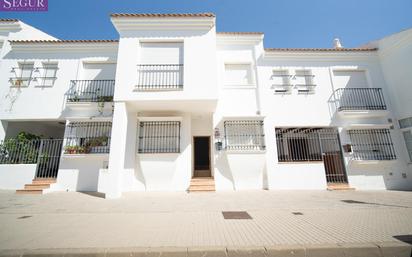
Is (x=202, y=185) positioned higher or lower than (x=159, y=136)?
lower

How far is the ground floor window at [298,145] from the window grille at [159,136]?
5309mm

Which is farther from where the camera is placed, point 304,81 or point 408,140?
point 304,81

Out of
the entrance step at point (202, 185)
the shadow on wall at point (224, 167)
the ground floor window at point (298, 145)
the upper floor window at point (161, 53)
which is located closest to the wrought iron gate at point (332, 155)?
the ground floor window at point (298, 145)

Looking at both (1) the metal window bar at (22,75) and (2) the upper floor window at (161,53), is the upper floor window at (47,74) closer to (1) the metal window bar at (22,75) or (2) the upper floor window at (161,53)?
(1) the metal window bar at (22,75)

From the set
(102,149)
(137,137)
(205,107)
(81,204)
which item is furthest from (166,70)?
(81,204)

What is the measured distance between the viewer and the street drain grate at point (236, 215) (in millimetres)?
4270

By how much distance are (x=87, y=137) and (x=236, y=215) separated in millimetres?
8194

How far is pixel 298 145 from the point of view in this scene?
30.0ft

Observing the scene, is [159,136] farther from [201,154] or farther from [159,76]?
[159,76]

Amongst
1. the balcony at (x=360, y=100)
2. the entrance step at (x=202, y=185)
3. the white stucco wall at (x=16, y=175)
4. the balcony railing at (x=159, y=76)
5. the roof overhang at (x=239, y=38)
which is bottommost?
the entrance step at (x=202, y=185)

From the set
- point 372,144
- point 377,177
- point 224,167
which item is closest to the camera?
point 224,167

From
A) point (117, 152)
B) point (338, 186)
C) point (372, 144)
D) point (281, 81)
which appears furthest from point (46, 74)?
point (372, 144)

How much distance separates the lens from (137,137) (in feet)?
28.5

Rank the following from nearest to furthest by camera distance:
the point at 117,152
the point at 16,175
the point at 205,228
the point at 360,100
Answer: the point at 205,228 < the point at 117,152 < the point at 16,175 < the point at 360,100
